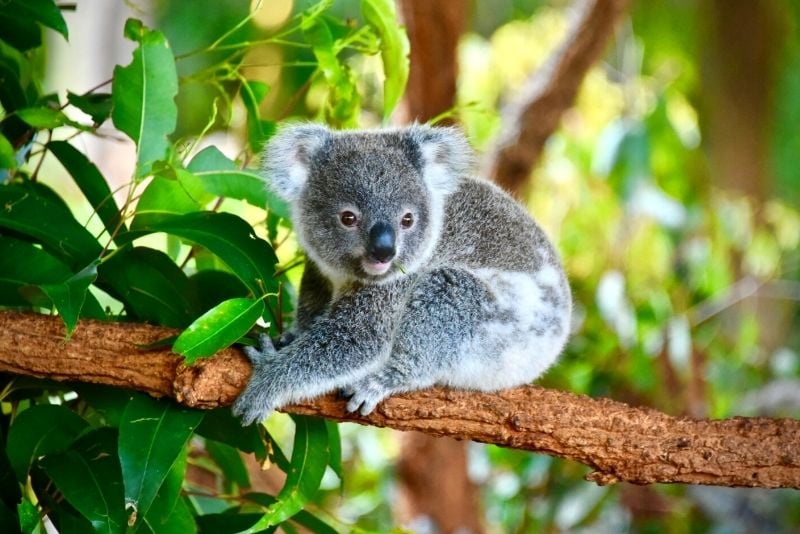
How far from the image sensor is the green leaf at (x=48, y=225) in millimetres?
2352

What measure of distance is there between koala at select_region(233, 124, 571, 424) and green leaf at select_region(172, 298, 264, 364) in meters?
0.28

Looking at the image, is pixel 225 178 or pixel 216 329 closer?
pixel 216 329

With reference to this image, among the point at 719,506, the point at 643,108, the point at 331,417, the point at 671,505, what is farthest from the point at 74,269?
the point at 643,108

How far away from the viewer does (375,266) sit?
2629 mm

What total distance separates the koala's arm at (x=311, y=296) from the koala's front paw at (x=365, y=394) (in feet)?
1.98

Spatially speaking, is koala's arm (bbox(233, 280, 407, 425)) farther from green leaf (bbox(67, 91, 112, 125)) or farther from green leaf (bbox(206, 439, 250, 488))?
green leaf (bbox(67, 91, 112, 125))

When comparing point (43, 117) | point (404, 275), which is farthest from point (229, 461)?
point (43, 117)

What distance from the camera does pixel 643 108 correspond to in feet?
22.9

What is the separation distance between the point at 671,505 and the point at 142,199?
4.18 meters

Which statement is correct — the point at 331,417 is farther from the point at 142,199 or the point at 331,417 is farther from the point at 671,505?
the point at 671,505

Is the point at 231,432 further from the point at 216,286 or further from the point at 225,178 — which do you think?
the point at 225,178

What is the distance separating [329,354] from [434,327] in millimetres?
315

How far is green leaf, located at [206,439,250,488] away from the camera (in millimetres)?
2926

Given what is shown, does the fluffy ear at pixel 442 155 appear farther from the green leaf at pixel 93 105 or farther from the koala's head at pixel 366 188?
the green leaf at pixel 93 105
